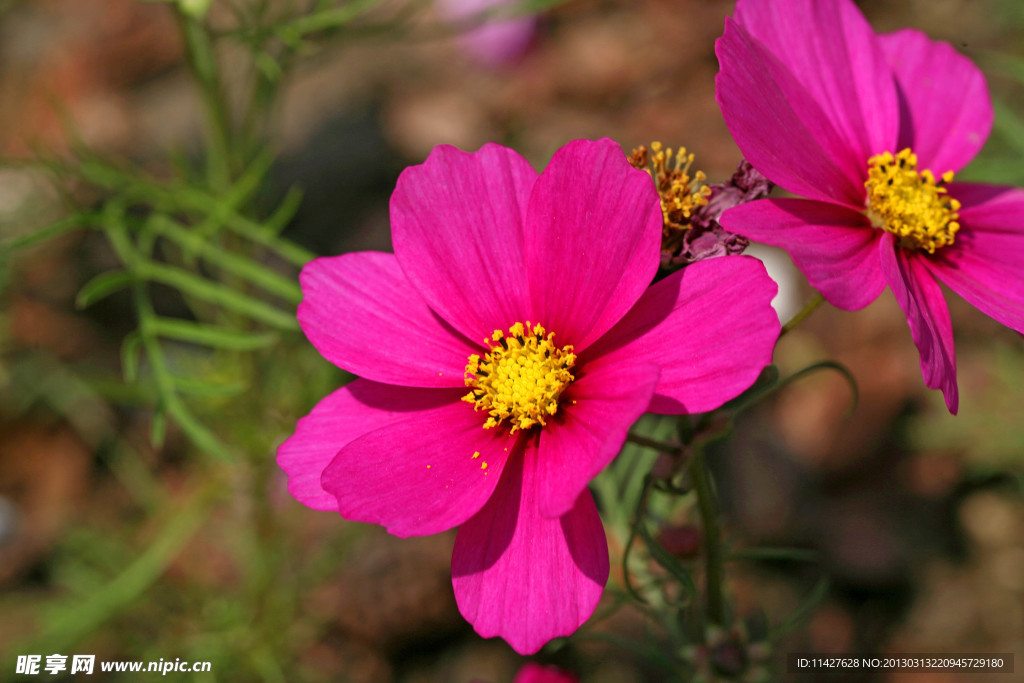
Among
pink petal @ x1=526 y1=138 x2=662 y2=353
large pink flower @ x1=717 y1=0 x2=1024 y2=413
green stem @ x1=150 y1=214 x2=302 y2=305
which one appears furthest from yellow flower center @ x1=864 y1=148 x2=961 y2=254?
green stem @ x1=150 y1=214 x2=302 y2=305

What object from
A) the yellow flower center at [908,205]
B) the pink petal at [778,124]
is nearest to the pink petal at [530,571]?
the pink petal at [778,124]

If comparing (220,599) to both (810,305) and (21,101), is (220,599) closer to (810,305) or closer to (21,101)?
(810,305)

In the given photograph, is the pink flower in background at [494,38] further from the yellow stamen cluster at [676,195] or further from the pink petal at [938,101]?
the yellow stamen cluster at [676,195]

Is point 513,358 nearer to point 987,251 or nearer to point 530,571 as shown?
point 530,571

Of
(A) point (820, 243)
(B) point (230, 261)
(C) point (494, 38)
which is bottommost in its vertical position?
(A) point (820, 243)

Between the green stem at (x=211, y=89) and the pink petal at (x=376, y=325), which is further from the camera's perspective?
the green stem at (x=211, y=89)

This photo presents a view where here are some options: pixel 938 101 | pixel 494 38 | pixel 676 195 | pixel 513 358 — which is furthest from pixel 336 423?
pixel 494 38

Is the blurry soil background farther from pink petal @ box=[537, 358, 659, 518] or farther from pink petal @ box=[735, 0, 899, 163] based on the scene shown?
pink petal @ box=[537, 358, 659, 518]

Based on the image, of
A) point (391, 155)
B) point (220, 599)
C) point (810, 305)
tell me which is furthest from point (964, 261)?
point (391, 155)
